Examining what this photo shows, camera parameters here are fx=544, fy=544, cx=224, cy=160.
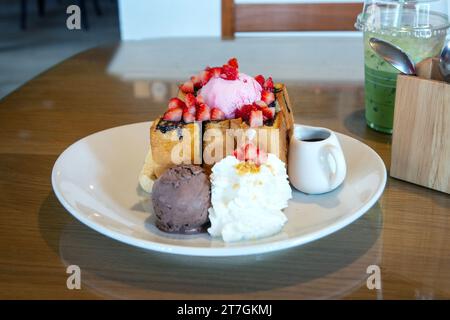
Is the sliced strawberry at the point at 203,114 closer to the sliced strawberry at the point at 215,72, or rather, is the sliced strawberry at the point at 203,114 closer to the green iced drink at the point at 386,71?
the sliced strawberry at the point at 215,72

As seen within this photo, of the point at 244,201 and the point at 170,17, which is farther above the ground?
the point at 170,17

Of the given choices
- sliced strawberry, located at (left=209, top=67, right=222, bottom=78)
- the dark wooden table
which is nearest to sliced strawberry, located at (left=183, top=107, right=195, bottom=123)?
sliced strawberry, located at (left=209, top=67, right=222, bottom=78)

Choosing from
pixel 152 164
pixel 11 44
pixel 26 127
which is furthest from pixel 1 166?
pixel 11 44

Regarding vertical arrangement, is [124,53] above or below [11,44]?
above

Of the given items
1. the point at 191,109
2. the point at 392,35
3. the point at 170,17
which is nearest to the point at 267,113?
the point at 191,109

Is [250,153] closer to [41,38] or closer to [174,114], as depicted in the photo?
[174,114]

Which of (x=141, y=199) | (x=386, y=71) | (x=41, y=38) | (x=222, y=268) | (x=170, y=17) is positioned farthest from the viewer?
(x=41, y=38)

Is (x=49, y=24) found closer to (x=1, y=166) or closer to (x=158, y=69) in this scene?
(x=158, y=69)
